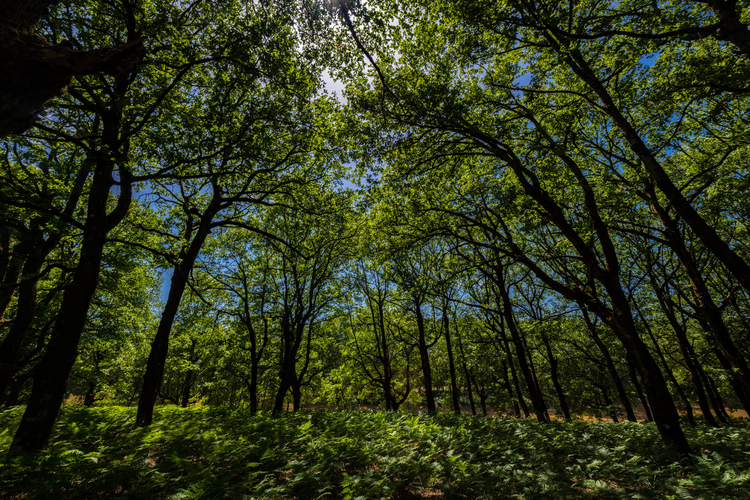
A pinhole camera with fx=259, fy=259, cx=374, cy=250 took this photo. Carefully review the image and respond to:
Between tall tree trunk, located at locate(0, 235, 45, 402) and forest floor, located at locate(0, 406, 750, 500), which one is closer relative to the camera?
forest floor, located at locate(0, 406, 750, 500)

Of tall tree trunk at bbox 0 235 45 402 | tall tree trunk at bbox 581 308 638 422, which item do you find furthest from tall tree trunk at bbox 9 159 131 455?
tall tree trunk at bbox 581 308 638 422

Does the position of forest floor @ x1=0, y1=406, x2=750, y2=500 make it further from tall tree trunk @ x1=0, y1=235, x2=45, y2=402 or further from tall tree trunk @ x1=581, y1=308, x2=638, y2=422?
tall tree trunk @ x1=581, y1=308, x2=638, y2=422

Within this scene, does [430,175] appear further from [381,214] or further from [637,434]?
[637,434]

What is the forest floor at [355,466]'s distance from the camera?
13.3 feet

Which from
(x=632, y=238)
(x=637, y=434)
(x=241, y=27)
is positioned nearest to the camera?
(x=241, y=27)

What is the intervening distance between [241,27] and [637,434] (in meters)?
17.0

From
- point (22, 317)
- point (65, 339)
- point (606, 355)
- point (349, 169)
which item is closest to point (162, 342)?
point (65, 339)

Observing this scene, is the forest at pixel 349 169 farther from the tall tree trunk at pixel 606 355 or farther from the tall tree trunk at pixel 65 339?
the tall tree trunk at pixel 606 355

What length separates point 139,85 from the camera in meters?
6.77

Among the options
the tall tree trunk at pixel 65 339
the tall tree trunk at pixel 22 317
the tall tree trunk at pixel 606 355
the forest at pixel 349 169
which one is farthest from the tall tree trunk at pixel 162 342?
the tall tree trunk at pixel 606 355

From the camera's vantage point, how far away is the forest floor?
404 centimetres

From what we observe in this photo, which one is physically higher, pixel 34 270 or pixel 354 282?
pixel 354 282

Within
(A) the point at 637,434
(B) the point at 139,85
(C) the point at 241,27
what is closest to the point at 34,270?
(B) the point at 139,85

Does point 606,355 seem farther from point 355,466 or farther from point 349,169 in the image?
point 349,169
